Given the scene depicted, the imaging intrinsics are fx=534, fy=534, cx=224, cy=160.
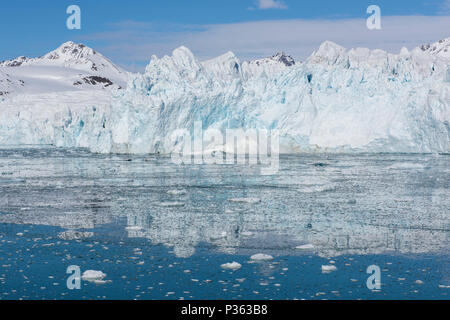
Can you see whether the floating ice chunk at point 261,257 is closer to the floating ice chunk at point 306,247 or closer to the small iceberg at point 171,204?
the floating ice chunk at point 306,247

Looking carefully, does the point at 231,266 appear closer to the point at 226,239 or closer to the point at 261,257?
the point at 261,257

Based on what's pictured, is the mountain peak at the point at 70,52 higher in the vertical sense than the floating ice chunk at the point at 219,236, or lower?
higher

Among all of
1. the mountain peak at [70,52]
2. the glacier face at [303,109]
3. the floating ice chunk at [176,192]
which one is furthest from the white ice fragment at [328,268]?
the mountain peak at [70,52]

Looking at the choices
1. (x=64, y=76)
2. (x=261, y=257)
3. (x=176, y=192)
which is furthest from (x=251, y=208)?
(x=64, y=76)

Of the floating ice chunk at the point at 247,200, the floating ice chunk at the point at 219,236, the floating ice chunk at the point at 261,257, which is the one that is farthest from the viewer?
the floating ice chunk at the point at 247,200

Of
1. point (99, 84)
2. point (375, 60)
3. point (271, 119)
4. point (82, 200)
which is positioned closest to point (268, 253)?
point (82, 200)
